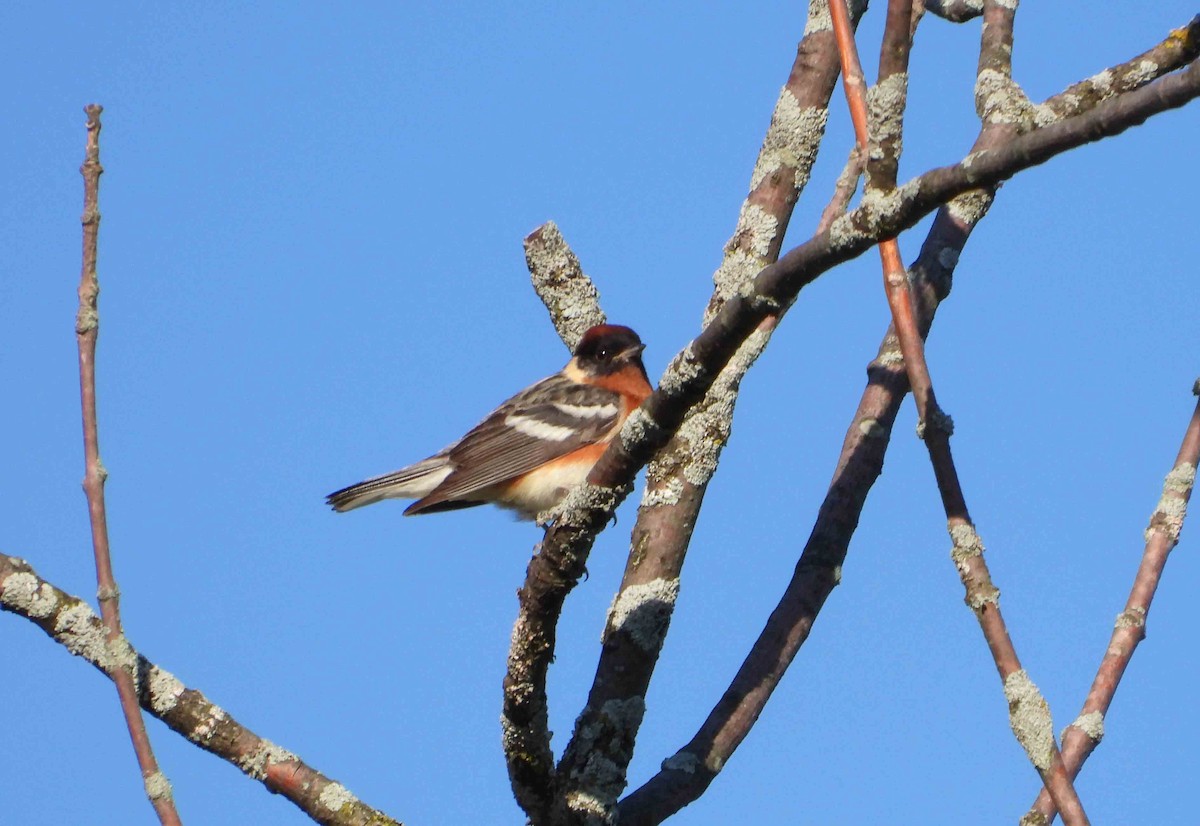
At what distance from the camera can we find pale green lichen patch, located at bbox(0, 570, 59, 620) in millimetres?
3996

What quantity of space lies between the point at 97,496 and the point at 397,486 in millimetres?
5774

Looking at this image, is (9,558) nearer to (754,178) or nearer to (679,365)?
(679,365)

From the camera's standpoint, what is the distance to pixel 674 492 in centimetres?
521

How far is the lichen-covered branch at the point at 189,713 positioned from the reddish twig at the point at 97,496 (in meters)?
0.82

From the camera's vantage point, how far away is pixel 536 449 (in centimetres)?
873

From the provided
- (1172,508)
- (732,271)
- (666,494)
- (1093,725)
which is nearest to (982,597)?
(1093,725)

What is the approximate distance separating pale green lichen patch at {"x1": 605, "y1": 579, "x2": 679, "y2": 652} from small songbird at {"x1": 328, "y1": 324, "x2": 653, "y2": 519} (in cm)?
322

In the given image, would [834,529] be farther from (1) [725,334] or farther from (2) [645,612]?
(1) [725,334]

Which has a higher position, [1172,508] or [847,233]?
[847,233]

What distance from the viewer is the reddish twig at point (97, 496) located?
3.02 m

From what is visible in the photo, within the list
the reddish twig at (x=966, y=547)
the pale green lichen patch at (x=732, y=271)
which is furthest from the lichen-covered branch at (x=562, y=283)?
the reddish twig at (x=966, y=547)

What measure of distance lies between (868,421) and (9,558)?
3178 millimetres

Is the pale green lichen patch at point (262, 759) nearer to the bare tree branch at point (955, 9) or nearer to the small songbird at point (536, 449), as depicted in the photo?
the small songbird at point (536, 449)

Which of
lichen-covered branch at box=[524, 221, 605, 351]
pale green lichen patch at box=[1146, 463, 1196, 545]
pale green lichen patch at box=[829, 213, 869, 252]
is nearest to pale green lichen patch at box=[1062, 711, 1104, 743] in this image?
pale green lichen patch at box=[1146, 463, 1196, 545]
